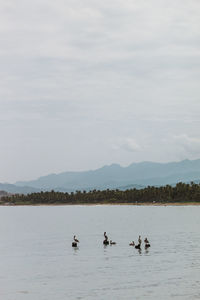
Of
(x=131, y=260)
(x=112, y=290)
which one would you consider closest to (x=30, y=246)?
(x=131, y=260)

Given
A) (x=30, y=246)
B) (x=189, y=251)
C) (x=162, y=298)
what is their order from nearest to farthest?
(x=162, y=298) < (x=189, y=251) < (x=30, y=246)

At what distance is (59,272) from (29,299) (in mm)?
15426

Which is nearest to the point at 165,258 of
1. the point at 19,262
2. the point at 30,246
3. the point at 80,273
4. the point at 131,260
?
the point at 131,260

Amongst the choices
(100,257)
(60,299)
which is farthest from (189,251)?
(60,299)

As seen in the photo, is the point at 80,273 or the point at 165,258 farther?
the point at 165,258

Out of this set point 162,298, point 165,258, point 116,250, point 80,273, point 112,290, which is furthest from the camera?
point 116,250

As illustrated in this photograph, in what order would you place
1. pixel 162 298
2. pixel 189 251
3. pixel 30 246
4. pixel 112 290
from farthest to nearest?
pixel 30 246
pixel 189 251
pixel 112 290
pixel 162 298

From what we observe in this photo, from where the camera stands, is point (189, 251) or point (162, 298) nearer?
point (162, 298)

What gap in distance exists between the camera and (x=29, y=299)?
50812 millimetres

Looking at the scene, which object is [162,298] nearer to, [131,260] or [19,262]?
[131,260]

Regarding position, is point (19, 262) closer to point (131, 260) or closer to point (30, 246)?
point (131, 260)

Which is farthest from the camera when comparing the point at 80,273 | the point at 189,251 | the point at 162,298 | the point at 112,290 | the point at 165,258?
the point at 189,251

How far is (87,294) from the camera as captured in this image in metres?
52.1

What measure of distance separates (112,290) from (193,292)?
7.80m
